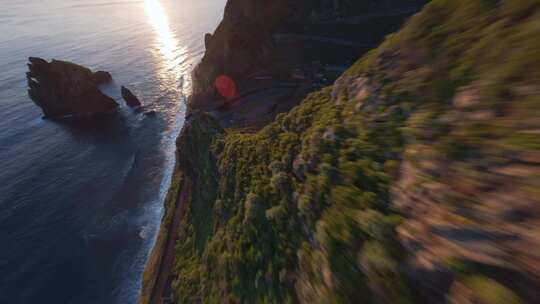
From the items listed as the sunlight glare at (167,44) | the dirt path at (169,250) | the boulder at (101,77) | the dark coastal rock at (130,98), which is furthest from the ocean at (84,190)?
the sunlight glare at (167,44)

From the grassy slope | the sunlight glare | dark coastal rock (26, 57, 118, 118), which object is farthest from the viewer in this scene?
the sunlight glare

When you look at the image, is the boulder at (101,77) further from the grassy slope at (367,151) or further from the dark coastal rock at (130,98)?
the grassy slope at (367,151)

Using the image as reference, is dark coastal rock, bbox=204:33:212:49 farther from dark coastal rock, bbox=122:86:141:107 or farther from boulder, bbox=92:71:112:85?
boulder, bbox=92:71:112:85

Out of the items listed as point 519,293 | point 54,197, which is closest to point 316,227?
point 519,293

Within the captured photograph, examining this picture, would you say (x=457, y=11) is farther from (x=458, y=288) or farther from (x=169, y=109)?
(x=169, y=109)

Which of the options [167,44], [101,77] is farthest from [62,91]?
[167,44]

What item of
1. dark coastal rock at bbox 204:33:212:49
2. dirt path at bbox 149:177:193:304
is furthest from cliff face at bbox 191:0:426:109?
dirt path at bbox 149:177:193:304
